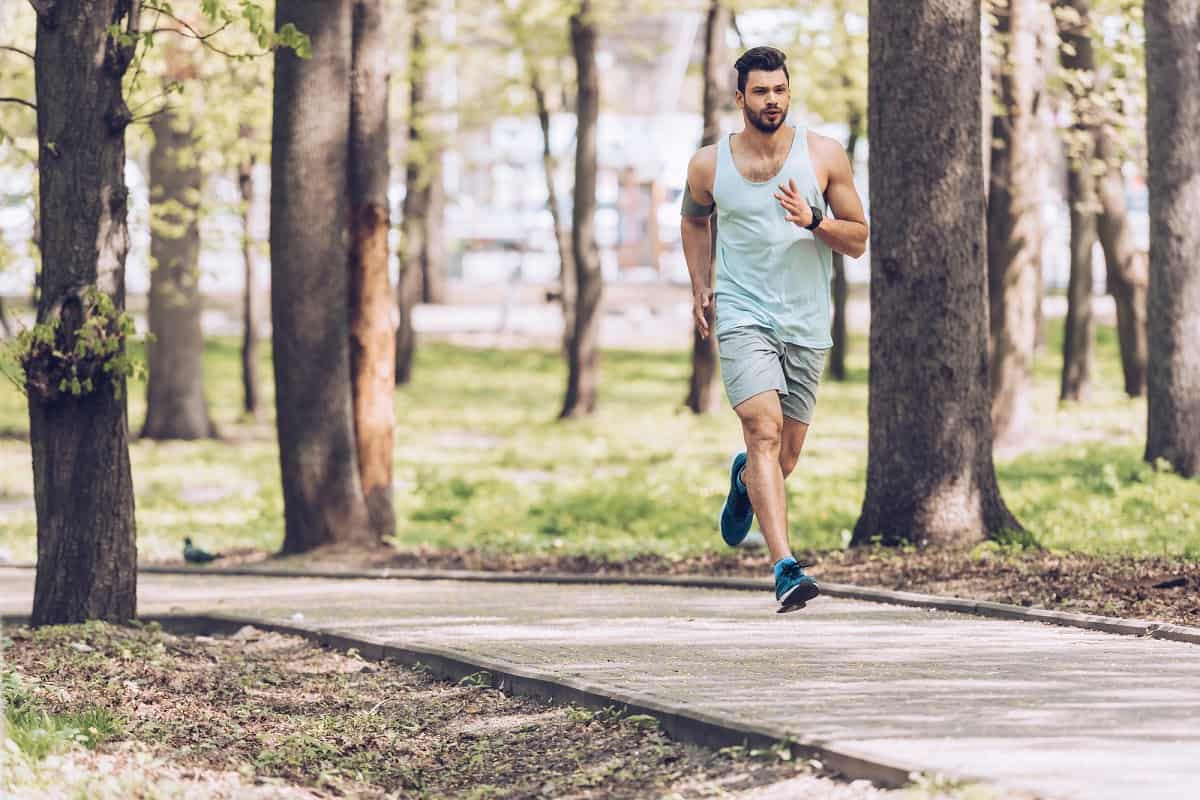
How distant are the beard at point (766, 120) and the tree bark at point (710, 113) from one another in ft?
65.2

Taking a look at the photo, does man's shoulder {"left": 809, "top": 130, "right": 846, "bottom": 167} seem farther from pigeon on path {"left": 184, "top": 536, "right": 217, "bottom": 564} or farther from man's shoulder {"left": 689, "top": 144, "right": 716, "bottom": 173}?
pigeon on path {"left": 184, "top": 536, "right": 217, "bottom": 564}

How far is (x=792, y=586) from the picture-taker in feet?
27.5

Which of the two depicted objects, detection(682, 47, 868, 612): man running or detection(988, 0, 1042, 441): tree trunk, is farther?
detection(988, 0, 1042, 441): tree trunk

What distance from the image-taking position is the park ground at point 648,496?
36.9 ft

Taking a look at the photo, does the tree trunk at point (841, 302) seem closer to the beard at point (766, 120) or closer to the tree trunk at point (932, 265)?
the tree trunk at point (932, 265)

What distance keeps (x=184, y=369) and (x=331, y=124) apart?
13987 mm


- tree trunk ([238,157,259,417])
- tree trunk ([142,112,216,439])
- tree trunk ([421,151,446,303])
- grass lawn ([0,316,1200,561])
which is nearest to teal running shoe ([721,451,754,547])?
grass lawn ([0,316,1200,561])

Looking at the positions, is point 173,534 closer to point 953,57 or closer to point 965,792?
point 953,57

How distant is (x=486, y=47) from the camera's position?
3597 cm

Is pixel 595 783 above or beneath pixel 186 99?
beneath

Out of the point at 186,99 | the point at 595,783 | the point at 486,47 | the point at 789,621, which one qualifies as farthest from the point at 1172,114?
the point at 486,47

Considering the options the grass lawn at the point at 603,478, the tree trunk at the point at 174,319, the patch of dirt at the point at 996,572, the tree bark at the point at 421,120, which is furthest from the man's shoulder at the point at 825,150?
the tree bark at the point at 421,120

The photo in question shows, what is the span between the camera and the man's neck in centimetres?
858

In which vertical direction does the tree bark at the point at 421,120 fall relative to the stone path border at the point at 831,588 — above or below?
above
